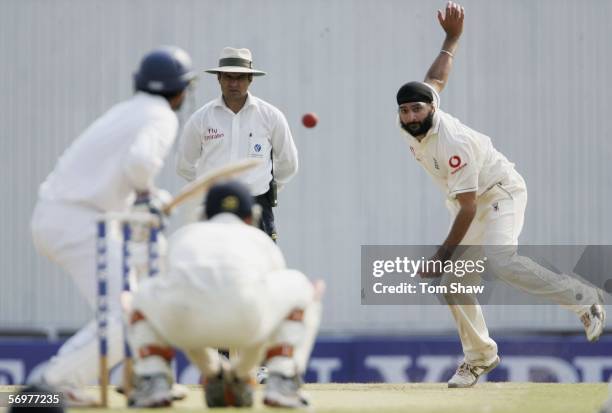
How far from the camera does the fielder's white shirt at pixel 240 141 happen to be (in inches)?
371

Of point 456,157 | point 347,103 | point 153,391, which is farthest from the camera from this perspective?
point 347,103

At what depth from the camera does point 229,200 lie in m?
6.30

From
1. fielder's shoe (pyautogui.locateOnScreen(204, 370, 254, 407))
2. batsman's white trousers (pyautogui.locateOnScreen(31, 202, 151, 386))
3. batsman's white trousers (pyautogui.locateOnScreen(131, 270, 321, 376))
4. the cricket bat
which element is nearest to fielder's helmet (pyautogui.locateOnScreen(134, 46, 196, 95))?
the cricket bat

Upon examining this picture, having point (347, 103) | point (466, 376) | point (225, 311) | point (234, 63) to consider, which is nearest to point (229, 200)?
point (225, 311)

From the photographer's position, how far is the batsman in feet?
28.8

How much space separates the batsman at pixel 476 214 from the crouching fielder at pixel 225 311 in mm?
2509

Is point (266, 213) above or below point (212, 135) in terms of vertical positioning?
below

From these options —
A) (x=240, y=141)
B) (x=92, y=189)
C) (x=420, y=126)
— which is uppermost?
(x=420, y=126)

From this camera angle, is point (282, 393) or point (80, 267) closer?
point (282, 393)

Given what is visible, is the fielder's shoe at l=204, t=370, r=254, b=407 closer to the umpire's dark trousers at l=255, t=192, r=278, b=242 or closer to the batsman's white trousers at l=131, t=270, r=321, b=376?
the batsman's white trousers at l=131, t=270, r=321, b=376

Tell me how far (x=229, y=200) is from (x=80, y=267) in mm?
924

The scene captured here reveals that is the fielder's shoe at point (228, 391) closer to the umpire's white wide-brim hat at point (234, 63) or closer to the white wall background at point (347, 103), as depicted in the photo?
the umpire's white wide-brim hat at point (234, 63)

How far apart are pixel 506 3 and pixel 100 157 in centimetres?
852

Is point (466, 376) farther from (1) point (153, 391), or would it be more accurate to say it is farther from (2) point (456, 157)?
(1) point (153, 391)
